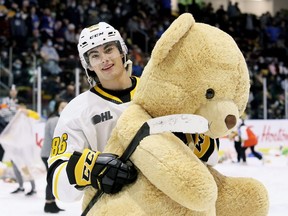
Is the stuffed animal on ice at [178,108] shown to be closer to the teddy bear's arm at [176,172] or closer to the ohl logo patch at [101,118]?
the teddy bear's arm at [176,172]

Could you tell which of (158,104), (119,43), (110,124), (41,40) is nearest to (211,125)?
(158,104)

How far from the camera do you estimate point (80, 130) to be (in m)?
1.81

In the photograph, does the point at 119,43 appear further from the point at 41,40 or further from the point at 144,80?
the point at 41,40

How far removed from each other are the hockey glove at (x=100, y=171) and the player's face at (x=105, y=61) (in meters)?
0.33

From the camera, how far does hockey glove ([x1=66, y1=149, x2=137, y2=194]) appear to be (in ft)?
5.37

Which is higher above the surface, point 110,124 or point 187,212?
point 110,124

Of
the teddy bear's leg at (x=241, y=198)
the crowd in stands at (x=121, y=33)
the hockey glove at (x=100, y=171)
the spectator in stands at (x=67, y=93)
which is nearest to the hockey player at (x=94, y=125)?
the hockey glove at (x=100, y=171)

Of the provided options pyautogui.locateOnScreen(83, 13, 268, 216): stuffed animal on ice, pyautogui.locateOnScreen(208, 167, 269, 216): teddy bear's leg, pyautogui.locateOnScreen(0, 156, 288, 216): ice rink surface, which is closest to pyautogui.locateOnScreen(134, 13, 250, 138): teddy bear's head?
pyautogui.locateOnScreen(83, 13, 268, 216): stuffed animal on ice

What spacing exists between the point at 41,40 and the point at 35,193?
6328 mm

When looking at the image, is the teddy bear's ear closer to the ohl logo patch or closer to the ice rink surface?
the ohl logo patch

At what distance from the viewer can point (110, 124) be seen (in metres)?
1.85

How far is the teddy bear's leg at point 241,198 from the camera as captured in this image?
1.79 meters

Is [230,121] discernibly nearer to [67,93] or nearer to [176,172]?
[176,172]

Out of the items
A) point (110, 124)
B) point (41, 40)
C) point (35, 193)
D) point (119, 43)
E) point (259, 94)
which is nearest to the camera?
point (110, 124)
